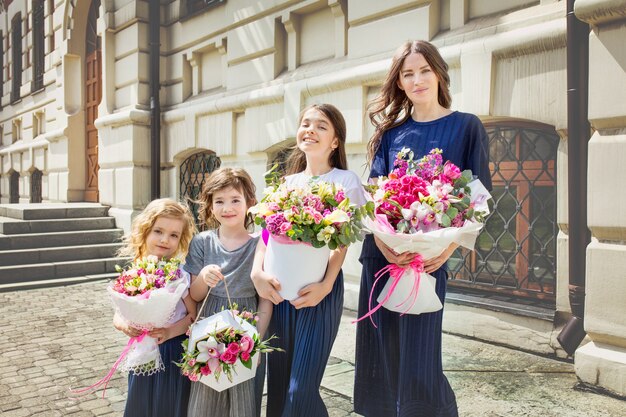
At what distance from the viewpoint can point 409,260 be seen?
237 cm

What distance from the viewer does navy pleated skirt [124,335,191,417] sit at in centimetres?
282

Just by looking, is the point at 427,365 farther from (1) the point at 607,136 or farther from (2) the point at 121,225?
(2) the point at 121,225

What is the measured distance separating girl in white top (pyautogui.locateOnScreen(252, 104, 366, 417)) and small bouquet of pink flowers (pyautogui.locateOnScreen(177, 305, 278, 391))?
0.22 meters

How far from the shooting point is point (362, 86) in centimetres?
615

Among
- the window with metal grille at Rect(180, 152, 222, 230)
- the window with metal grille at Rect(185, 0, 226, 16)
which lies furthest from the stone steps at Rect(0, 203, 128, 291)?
the window with metal grille at Rect(185, 0, 226, 16)

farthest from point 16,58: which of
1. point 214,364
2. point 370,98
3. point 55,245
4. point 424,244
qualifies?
point 424,244

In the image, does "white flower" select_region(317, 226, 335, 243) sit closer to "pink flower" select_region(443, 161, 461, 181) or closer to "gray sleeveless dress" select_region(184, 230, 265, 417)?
"pink flower" select_region(443, 161, 461, 181)

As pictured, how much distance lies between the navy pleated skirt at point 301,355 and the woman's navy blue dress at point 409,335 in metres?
0.21

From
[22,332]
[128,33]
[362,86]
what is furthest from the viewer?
[128,33]

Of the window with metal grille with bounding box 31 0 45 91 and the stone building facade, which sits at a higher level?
the window with metal grille with bounding box 31 0 45 91

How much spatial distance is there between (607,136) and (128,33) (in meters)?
8.79

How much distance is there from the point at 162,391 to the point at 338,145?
156 centimetres

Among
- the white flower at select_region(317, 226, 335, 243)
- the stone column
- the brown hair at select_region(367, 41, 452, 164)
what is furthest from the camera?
the stone column

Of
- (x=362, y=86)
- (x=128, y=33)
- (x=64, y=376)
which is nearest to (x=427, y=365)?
(x=64, y=376)
